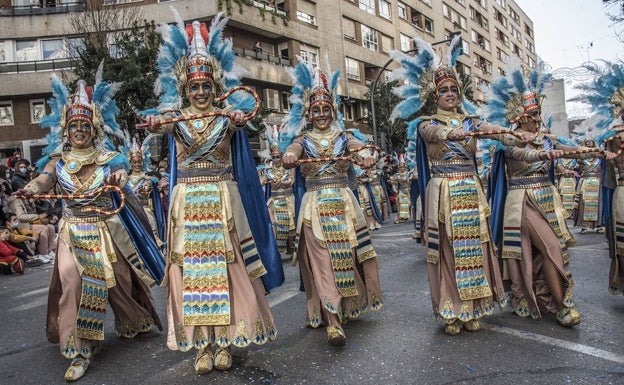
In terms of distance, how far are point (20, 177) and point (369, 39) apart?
28690 millimetres

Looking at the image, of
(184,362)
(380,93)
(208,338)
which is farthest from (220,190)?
(380,93)

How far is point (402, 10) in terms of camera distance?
137ft

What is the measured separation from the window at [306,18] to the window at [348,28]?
3355mm

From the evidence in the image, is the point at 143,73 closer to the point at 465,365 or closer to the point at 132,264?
the point at 132,264

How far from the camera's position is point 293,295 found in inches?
255

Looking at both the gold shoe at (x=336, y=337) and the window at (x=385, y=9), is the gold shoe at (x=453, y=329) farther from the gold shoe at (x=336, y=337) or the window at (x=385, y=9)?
the window at (x=385, y=9)

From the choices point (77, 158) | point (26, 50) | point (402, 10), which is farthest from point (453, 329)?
point (402, 10)

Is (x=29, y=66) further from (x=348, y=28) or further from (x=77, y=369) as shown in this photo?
(x=77, y=369)

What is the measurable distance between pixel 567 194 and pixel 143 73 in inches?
540

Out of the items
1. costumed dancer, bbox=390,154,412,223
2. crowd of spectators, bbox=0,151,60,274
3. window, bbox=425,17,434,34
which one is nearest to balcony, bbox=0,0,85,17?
crowd of spectators, bbox=0,151,60,274

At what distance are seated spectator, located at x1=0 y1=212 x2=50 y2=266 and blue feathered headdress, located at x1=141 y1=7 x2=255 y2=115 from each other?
7.91 meters

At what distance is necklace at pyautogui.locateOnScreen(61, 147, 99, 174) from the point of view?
4.59 m

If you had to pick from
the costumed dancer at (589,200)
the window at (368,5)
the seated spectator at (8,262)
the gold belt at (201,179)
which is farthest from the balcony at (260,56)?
the gold belt at (201,179)

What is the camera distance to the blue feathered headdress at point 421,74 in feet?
16.4
